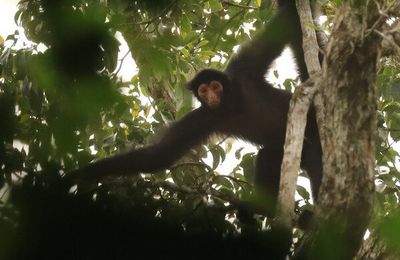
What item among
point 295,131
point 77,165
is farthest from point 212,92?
point 77,165

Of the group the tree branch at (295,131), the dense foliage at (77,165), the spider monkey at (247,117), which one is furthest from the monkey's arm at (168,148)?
the dense foliage at (77,165)

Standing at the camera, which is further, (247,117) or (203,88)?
(247,117)

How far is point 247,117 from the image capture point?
763cm

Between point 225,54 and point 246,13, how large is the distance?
1504 mm

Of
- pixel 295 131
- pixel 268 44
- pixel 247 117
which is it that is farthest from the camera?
pixel 247 117

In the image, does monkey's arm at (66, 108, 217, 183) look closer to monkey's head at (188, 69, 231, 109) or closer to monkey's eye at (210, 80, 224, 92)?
monkey's head at (188, 69, 231, 109)

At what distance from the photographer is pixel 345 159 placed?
10.8ft

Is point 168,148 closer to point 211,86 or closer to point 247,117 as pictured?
point 211,86

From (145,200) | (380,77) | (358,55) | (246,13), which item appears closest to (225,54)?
(246,13)

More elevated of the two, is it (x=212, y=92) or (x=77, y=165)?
(x=212, y=92)

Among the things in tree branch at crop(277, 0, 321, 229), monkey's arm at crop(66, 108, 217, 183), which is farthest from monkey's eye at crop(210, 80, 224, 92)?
tree branch at crop(277, 0, 321, 229)

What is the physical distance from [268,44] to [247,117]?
1.13 m

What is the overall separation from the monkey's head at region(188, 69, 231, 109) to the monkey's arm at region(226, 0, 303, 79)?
15.2 inches

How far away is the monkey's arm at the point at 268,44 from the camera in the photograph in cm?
622
